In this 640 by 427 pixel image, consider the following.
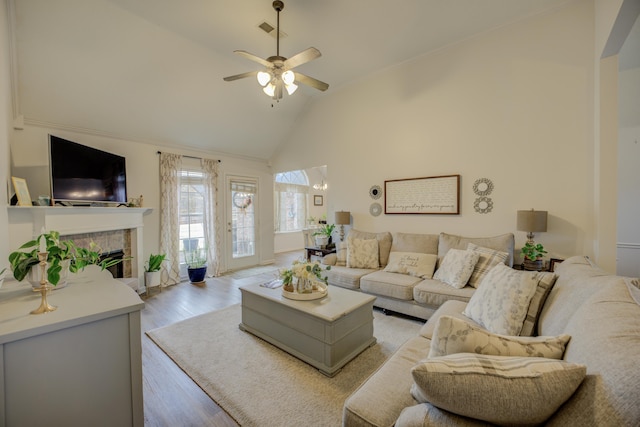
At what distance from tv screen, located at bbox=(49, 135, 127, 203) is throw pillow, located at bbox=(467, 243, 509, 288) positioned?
4811 mm

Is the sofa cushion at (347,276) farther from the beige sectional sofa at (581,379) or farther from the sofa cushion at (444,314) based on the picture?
the beige sectional sofa at (581,379)

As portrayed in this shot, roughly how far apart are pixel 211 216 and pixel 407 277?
3.80m

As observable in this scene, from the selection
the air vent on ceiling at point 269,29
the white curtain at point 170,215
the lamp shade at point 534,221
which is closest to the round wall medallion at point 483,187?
the lamp shade at point 534,221

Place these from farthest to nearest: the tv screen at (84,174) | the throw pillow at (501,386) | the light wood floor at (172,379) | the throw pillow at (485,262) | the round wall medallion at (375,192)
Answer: the round wall medallion at (375,192)
the tv screen at (84,174)
the throw pillow at (485,262)
the light wood floor at (172,379)
the throw pillow at (501,386)

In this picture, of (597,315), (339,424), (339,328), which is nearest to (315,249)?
(339,328)

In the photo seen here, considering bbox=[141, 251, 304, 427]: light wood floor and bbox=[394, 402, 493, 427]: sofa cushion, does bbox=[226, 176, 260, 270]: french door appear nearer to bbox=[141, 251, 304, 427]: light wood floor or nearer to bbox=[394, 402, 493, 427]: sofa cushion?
bbox=[141, 251, 304, 427]: light wood floor

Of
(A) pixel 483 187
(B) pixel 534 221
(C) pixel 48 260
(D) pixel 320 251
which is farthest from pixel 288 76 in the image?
(B) pixel 534 221

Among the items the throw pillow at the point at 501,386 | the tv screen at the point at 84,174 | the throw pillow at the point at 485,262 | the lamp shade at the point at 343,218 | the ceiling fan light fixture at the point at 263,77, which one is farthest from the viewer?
the lamp shade at the point at 343,218

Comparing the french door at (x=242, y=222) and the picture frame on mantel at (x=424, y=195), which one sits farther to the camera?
the french door at (x=242, y=222)

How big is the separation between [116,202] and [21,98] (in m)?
1.51

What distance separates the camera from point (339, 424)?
1.62 metres

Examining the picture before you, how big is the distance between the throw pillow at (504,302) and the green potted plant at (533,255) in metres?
1.33

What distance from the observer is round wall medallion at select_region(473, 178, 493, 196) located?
131 inches

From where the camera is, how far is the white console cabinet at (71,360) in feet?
3.30
